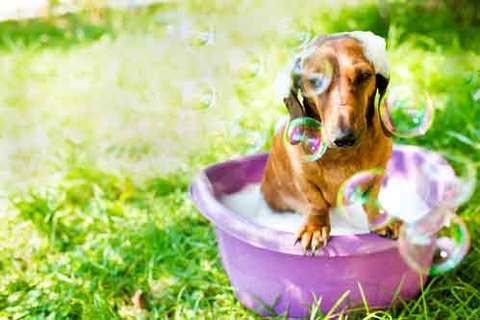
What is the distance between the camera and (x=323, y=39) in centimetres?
207

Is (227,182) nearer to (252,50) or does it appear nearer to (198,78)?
(198,78)

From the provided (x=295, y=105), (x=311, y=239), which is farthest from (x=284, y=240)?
(x=295, y=105)

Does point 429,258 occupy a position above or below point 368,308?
above

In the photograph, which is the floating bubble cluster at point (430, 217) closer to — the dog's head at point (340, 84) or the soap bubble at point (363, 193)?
the soap bubble at point (363, 193)

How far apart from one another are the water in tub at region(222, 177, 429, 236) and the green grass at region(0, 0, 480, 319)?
0.76 feet

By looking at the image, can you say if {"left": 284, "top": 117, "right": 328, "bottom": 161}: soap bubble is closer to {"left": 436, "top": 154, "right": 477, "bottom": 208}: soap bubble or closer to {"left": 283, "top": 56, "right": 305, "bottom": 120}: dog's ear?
{"left": 283, "top": 56, "right": 305, "bottom": 120}: dog's ear

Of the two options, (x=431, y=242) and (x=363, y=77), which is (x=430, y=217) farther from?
(x=363, y=77)

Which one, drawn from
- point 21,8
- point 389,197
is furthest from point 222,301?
point 21,8

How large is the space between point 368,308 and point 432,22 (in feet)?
12.0

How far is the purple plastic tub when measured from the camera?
2061 mm

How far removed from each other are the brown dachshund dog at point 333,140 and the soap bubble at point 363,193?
24mm

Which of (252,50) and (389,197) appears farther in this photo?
(252,50)

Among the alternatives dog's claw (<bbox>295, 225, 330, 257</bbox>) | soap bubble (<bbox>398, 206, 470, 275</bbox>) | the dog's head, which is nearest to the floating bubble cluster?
soap bubble (<bbox>398, 206, 470, 275</bbox>)

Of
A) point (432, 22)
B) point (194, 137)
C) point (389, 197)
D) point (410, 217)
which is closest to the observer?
point (410, 217)
